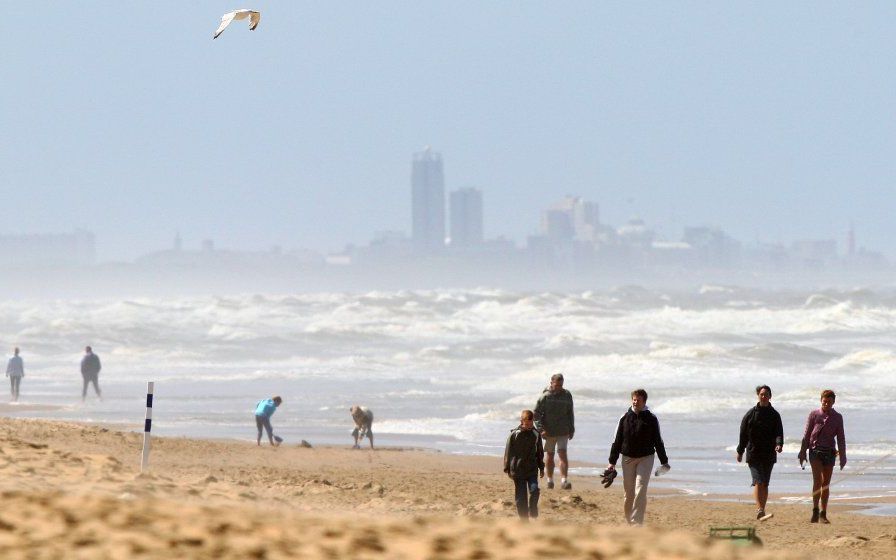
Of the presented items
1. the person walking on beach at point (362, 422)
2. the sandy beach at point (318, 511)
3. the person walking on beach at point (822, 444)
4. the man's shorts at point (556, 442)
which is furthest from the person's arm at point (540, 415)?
the person walking on beach at point (362, 422)

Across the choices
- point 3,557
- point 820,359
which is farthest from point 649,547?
point 820,359

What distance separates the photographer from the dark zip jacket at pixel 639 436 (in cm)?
1112

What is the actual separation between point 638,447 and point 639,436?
0.09m

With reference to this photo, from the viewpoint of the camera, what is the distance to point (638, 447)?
1117cm

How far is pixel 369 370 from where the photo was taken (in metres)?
37.8

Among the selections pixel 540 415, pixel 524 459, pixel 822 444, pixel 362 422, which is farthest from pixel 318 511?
pixel 362 422

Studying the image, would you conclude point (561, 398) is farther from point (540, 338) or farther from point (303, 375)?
point (540, 338)

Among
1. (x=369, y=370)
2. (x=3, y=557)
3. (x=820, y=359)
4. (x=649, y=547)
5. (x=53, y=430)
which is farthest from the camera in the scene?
(x=820, y=359)

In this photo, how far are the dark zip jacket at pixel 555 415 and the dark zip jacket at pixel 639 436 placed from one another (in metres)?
2.95

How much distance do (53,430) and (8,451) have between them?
574 cm

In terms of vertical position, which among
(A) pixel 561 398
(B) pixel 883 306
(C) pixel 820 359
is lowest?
(A) pixel 561 398

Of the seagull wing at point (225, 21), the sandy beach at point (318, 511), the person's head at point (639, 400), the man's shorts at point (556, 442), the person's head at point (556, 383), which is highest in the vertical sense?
the seagull wing at point (225, 21)

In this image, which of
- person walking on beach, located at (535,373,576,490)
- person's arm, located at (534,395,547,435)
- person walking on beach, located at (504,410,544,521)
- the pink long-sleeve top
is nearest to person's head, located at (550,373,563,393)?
person walking on beach, located at (535,373,576,490)

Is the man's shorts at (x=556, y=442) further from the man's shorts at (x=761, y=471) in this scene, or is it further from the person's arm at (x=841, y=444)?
the person's arm at (x=841, y=444)
